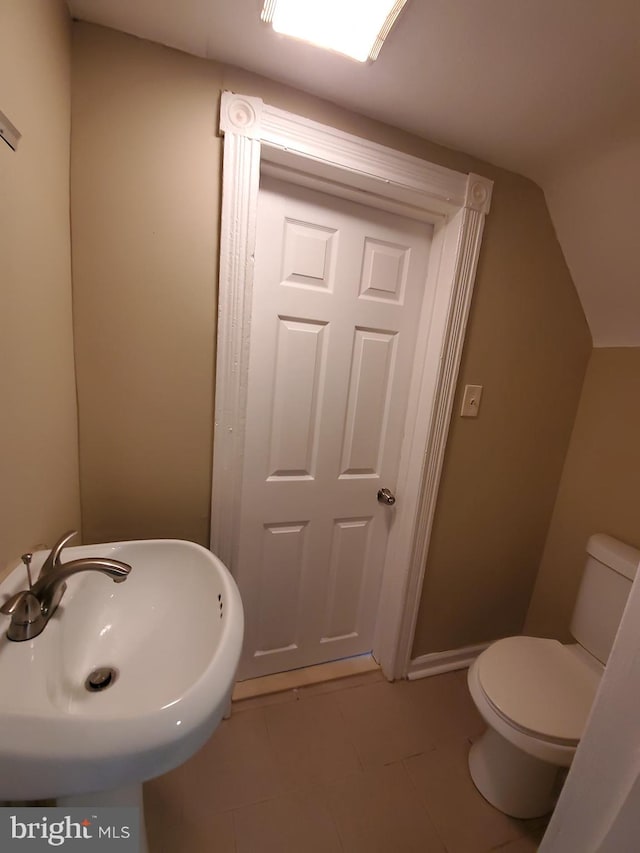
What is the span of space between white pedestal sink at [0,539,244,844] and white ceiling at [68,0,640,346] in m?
1.26

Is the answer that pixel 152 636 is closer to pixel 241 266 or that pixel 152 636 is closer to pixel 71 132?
pixel 241 266

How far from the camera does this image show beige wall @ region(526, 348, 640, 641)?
1.23 m

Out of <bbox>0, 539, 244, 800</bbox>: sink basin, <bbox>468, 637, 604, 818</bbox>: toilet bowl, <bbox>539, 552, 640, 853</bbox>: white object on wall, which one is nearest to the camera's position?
<bbox>0, 539, 244, 800</bbox>: sink basin

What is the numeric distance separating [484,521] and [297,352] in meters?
1.08

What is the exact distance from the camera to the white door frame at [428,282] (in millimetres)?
869

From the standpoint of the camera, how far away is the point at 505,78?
0.80m

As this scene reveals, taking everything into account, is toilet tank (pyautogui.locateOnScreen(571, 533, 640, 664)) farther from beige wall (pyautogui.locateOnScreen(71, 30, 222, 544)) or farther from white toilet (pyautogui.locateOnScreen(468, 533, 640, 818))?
beige wall (pyautogui.locateOnScreen(71, 30, 222, 544))

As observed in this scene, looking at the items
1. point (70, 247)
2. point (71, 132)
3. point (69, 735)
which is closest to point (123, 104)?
point (71, 132)

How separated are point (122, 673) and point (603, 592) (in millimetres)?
1529

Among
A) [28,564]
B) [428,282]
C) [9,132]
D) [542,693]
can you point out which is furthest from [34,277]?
[542,693]

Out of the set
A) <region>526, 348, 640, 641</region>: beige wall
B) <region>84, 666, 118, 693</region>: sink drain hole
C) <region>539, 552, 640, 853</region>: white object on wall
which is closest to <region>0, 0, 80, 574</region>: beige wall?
<region>84, 666, 118, 693</region>: sink drain hole

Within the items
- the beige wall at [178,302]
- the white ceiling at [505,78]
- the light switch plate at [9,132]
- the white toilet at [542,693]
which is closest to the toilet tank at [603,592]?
the white toilet at [542,693]

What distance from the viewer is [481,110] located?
0.90 meters

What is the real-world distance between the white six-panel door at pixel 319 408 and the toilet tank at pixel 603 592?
0.74m
